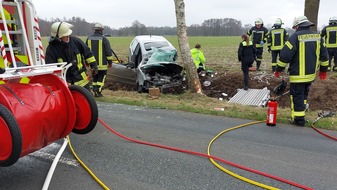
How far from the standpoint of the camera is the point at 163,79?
30.7 ft

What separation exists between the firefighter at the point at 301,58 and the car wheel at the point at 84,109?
3.70 metres

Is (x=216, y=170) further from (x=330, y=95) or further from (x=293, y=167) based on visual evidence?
(x=330, y=95)

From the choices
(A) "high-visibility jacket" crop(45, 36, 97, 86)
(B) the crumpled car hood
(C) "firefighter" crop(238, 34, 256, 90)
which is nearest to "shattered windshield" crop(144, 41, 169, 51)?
(B) the crumpled car hood

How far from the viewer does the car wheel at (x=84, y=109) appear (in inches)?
156

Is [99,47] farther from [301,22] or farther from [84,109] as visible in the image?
[301,22]

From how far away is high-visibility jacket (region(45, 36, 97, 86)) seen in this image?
5.41 metres

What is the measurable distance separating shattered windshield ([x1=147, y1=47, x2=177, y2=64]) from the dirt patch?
1441 mm

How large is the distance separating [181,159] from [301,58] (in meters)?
3.16

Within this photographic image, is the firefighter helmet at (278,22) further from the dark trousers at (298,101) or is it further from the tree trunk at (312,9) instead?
the dark trousers at (298,101)

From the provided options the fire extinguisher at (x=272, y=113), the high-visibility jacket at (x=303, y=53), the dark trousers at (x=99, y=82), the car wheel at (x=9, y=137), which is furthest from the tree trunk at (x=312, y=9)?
the car wheel at (x=9, y=137)

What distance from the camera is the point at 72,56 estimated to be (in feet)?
18.1

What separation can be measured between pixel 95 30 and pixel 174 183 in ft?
20.7

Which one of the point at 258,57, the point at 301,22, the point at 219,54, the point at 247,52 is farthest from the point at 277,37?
the point at 219,54

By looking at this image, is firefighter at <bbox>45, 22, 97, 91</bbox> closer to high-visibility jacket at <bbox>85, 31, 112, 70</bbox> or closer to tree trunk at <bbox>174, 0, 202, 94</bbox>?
high-visibility jacket at <bbox>85, 31, 112, 70</bbox>
